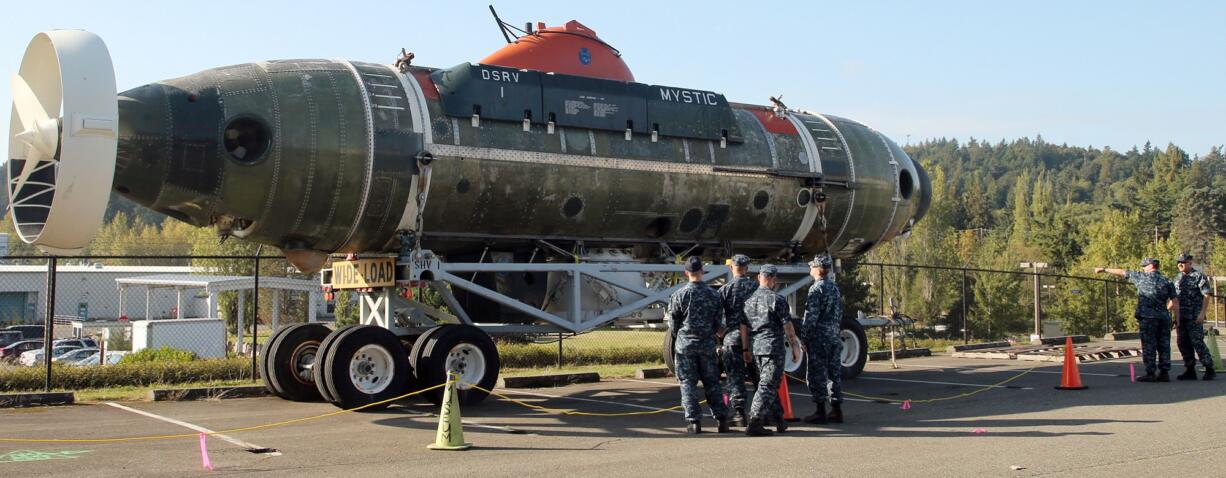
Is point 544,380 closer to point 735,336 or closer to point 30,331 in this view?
point 735,336

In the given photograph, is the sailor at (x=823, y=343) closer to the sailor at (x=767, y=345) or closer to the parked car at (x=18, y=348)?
the sailor at (x=767, y=345)

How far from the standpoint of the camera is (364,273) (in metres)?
12.8

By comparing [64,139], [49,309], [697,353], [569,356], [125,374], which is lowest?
[569,356]

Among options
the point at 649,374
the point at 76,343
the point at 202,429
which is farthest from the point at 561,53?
the point at 76,343

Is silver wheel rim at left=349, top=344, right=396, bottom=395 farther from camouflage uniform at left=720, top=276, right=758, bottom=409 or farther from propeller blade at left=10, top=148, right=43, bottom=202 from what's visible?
camouflage uniform at left=720, top=276, right=758, bottom=409

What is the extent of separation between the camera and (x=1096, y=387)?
44.3 ft

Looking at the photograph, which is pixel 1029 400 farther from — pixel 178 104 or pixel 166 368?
pixel 166 368

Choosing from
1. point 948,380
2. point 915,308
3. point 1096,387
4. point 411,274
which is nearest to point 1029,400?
point 1096,387

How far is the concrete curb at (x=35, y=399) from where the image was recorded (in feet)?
40.3

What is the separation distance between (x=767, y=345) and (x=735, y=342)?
33cm

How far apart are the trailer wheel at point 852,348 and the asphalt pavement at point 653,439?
6.23ft

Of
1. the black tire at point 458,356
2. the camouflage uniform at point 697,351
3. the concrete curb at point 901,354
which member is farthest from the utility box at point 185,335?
the camouflage uniform at point 697,351

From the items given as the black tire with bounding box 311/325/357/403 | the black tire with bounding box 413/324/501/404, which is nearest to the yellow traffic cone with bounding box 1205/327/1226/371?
the black tire with bounding box 413/324/501/404

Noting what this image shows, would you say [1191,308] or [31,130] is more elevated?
[31,130]
